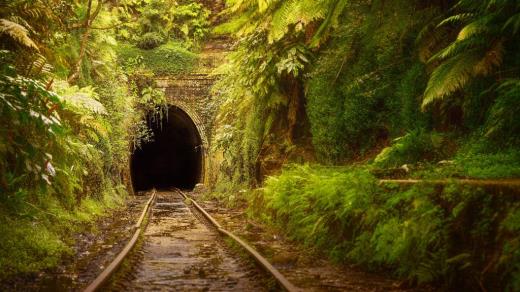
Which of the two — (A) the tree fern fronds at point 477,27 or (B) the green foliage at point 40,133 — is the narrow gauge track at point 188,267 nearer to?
(B) the green foliage at point 40,133

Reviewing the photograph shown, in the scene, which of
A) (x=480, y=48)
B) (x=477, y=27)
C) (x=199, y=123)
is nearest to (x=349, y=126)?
(x=480, y=48)

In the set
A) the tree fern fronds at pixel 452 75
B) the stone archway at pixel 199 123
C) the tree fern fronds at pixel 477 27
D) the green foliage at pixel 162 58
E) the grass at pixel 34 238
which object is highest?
the green foliage at pixel 162 58


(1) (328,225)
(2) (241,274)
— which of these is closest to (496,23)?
(1) (328,225)

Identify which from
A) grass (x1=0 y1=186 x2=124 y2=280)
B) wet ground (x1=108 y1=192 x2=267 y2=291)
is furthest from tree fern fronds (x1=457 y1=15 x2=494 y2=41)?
grass (x1=0 y1=186 x2=124 y2=280)

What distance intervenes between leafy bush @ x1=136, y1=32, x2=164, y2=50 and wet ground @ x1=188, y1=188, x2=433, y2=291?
61.7 feet

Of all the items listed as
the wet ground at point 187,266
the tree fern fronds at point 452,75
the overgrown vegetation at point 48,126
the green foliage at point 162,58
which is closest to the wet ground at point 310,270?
the wet ground at point 187,266

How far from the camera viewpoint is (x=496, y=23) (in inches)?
225

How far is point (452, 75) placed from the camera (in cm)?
560

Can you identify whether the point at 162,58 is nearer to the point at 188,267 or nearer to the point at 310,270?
the point at 188,267

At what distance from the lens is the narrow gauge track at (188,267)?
5152 mm

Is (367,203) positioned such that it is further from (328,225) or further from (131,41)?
(131,41)

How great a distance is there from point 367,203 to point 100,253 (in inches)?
165

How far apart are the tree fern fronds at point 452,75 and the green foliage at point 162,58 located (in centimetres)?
2051

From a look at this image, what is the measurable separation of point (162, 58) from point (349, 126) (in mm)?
17636
